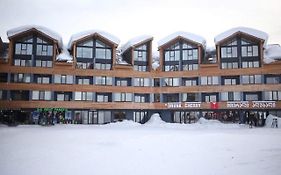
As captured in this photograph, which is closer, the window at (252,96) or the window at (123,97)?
the window at (252,96)

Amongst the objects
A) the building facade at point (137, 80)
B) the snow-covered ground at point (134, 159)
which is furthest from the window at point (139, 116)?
the snow-covered ground at point (134, 159)

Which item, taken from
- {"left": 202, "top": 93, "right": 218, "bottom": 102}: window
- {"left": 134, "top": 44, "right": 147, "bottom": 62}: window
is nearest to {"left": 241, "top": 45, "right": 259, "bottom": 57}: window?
{"left": 202, "top": 93, "right": 218, "bottom": 102}: window

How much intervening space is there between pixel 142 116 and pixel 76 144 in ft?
101

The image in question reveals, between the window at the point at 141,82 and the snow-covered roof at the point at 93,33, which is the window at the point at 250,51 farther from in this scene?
the snow-covered roof at the point at 93,33

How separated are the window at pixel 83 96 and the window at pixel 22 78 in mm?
7366

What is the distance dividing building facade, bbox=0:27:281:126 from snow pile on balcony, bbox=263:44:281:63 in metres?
2.42

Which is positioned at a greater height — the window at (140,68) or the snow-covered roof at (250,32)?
the snow-covered roof at (250,32)

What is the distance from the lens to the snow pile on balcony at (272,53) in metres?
47.9

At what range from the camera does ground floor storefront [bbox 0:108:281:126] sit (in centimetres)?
4244

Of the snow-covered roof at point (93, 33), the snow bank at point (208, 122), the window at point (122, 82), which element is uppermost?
the snow-covered roof at point (93, 33)

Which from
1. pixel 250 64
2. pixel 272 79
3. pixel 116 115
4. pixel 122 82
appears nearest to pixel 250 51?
pixel 250 64

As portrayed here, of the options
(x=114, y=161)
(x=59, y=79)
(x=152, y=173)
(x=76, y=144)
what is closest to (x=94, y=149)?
(x=76, y=144)

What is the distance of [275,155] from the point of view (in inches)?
490

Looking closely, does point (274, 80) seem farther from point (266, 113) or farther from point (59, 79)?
point (59, 79)
